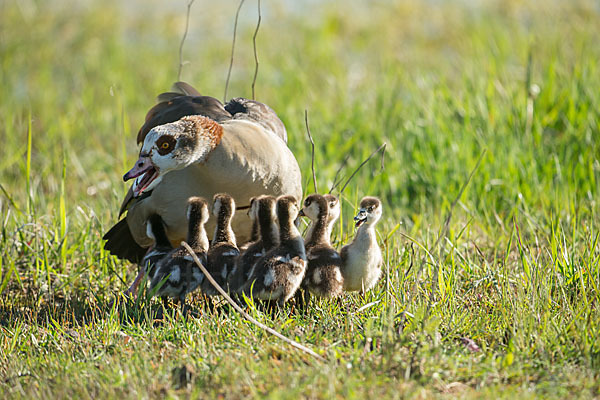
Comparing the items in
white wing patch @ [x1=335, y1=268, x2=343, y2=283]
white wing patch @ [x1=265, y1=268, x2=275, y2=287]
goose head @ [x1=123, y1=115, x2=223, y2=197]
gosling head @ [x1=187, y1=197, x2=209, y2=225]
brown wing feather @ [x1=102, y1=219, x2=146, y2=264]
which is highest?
goose head @ [x1=123, y1=115, x2=223, y2=197]

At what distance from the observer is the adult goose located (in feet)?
16.2

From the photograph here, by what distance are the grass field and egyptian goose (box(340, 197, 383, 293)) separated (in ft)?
0.43

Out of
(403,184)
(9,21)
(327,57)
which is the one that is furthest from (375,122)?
(9,21)

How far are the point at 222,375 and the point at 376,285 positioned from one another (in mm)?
1531

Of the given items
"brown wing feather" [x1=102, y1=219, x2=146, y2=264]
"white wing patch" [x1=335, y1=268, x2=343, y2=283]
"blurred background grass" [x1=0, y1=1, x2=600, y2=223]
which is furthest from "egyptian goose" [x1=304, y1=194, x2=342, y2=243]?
"blurred background grass" [x1=0, y1=1, x2=600, y2=223]

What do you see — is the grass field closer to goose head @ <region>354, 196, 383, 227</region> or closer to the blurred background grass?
the blurred background grass

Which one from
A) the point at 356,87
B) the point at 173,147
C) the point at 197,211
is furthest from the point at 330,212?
the point at 356,87

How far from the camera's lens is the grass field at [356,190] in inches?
145

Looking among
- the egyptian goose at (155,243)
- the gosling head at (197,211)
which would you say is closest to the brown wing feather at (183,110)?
the egyptian goose at (155,243)

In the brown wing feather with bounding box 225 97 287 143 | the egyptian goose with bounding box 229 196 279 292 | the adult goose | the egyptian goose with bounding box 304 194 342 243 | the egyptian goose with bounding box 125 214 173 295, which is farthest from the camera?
the brown wing feather with bounding box 225 97 287 143

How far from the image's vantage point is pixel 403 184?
7117 mm

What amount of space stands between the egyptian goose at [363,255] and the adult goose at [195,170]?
2.78ft

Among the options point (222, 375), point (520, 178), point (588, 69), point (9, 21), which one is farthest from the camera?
point (9, 21)

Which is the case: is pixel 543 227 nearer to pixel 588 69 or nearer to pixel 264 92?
pixel 588 69
